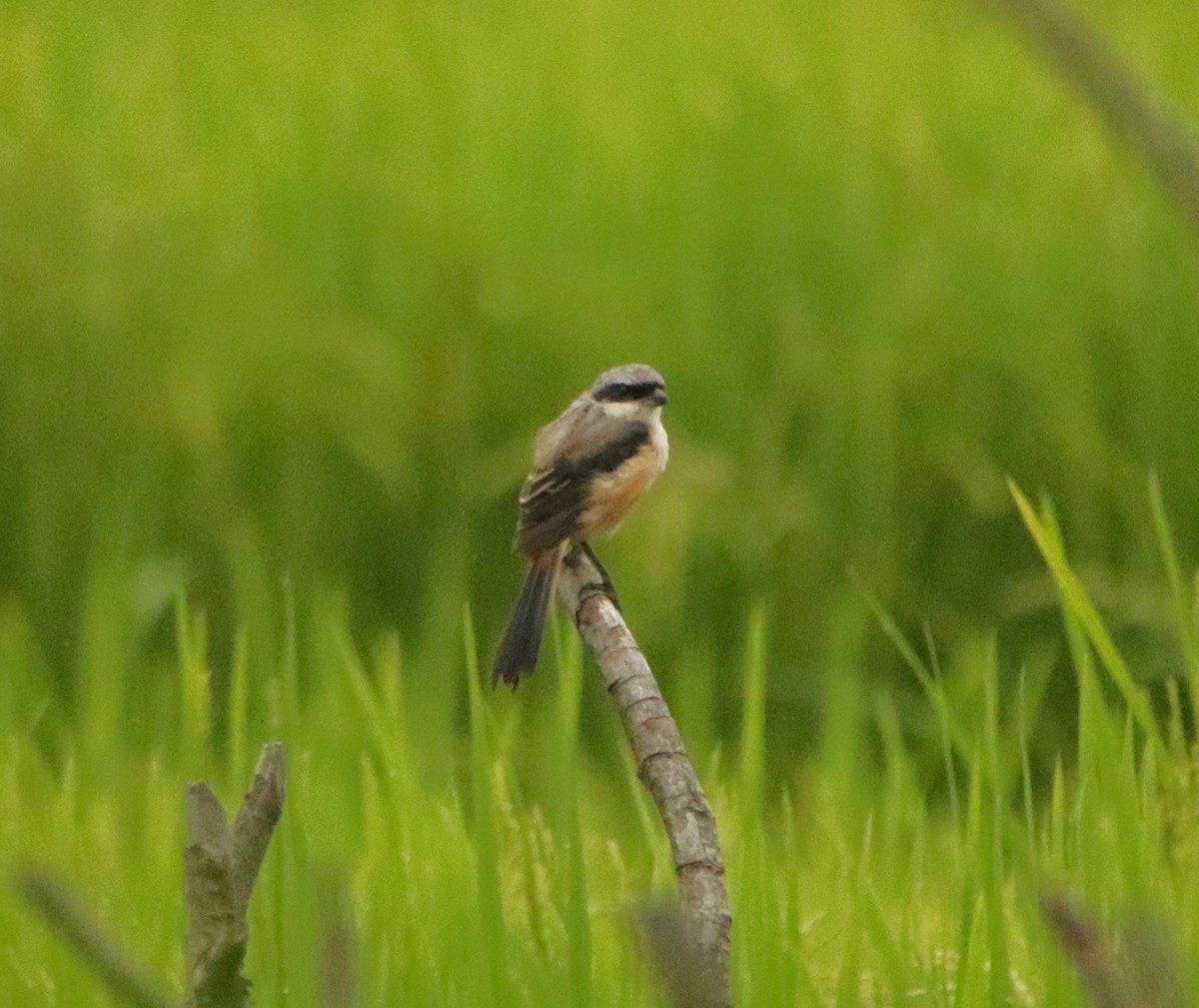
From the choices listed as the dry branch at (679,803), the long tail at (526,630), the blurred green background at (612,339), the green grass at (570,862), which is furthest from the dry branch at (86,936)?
the blurred green background at (612,339)

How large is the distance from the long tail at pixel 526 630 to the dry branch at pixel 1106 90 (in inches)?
38.2

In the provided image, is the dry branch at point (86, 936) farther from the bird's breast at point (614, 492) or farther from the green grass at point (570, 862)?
the bird's breast at point (614, 492)

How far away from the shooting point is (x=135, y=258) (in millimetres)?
4227

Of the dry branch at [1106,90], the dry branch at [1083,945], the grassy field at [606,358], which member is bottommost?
the dry branch at [1083,945]

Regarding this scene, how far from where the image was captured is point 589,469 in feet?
6.64

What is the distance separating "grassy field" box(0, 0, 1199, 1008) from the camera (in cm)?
350

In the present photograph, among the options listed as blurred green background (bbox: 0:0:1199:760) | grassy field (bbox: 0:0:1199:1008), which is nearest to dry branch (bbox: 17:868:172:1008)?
grassy field (bbox: 0:0:1199:1008)

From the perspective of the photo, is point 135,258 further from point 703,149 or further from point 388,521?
point 703,149

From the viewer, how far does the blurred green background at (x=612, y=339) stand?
12.2 feet

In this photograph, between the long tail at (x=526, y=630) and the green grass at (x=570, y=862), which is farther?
the long tail at (x=526, y=630)

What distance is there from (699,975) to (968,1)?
0.19 m

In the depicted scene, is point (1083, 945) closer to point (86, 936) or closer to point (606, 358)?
point (86, 936)

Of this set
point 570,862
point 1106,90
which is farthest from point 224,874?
point 570,862

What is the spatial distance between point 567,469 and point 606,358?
187 centimetres
